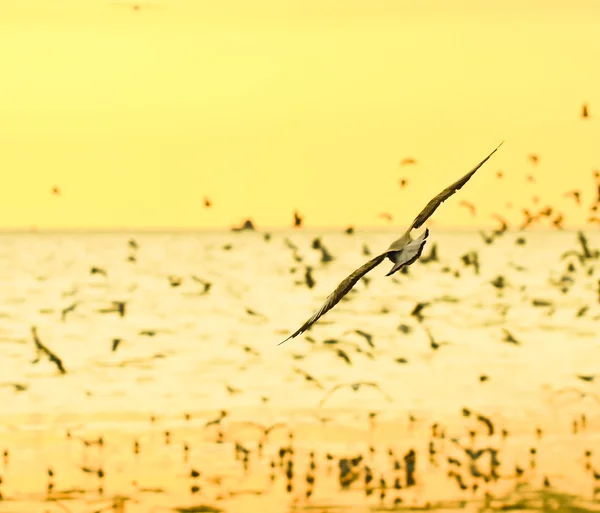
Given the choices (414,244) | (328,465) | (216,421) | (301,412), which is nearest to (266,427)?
(216,421)

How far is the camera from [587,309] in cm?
7544

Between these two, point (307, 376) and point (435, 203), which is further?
point (307, 376)

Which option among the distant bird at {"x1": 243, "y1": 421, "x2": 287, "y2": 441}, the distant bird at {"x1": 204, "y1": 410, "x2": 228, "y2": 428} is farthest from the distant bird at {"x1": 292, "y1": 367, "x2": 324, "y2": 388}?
the distant bird at {"x1": 243, "y1": 421, "x2": 287, "y2": 441}

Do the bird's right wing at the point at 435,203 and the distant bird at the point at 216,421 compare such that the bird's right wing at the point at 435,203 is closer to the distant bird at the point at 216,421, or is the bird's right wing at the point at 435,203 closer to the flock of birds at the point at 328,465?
the flock of birds at the point at 328,465

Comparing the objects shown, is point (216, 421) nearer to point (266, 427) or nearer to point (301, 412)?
point (266, 427)

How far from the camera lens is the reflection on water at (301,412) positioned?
2731 centimetres

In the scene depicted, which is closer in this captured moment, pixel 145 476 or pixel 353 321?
pixel 145 476

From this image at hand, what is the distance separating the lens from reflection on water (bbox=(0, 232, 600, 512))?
27.3 m

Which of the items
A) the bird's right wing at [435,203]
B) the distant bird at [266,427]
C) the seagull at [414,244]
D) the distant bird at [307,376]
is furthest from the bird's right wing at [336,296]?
the distant bird at [307,376]

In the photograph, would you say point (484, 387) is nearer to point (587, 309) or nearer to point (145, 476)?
point (145, 476)

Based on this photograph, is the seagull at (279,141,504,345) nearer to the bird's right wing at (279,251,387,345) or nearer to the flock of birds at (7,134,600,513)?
the bird's right wing at (279,251,387,345)

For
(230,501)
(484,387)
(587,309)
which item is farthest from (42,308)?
Result: (230,501)

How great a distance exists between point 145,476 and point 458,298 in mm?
64229

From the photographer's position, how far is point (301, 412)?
119 feet
